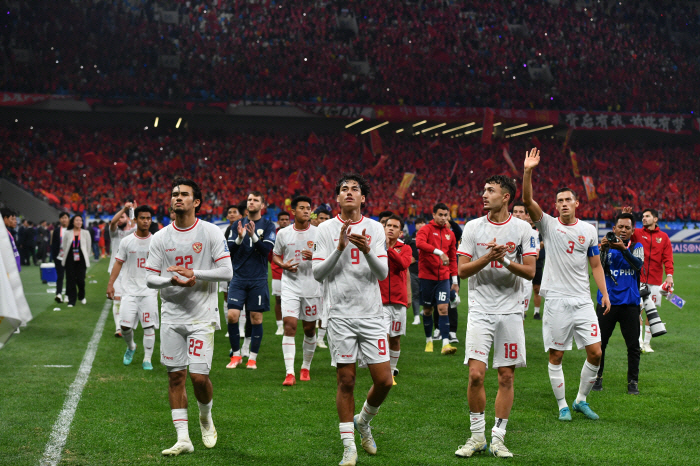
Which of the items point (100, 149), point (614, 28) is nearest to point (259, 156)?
point (100, 149)

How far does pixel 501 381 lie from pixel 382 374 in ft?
3.54

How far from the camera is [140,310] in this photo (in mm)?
10266

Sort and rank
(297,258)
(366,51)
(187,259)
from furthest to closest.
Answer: (366,51) < (297,258) < (187,259)

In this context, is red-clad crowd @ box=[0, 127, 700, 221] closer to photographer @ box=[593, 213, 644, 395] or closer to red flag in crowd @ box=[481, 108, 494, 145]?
red flag in crowd @ box=[481, 108, 494, 145]

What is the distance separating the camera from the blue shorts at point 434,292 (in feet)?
38.2

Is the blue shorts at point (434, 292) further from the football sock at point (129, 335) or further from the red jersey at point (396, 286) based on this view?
the football sock at point (129, 335)

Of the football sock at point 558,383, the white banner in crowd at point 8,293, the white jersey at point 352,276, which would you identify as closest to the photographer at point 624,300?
the football sock at point 558,383

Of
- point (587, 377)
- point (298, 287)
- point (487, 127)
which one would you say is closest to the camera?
point (587, 377)

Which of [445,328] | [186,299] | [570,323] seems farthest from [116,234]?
[570,323]

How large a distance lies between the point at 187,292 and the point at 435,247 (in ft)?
19.5

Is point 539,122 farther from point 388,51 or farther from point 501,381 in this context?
point 501,381

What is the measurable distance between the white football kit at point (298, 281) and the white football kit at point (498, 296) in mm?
3721

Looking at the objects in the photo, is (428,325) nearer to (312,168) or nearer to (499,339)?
(499,339)

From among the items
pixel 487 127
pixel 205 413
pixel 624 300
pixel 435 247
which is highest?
pixel 487 127
